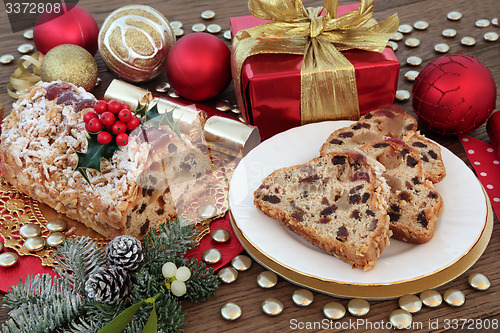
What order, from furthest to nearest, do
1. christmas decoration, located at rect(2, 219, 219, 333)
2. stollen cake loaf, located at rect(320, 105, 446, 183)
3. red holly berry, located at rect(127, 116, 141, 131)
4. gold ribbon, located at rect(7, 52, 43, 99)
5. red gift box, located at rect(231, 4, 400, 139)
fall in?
gold ribbon, located at rect(7, 52, 43, 99) → red gift box, located at rect(231, 4, 400, 139) → stollen cake loaf, located at rect(320, 105, 446, 183) → red holly berry, located at rect(127, 116, 141, 131) → christmas decoration, located at rect(2, 219, 219, 333)

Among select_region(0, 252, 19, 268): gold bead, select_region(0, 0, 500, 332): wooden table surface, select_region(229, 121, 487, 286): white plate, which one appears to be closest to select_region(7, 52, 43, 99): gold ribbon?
select_region(0, 0, 500, 332): wooden table surface

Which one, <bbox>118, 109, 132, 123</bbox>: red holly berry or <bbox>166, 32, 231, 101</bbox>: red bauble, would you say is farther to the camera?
<bbox>166, 32, 231, 101</bbox>: red bauble

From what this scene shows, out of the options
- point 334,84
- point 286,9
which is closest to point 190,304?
point 334,84

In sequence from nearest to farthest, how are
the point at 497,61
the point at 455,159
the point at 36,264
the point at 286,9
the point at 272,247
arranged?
1. the point at 272,247
2. the point at 36,264
3. the point at 455,159
4. the point at 286,9
5. the point at 497,61

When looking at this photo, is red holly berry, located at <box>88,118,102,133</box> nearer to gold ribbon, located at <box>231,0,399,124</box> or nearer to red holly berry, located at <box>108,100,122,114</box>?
red holly berry, located at <box>108,100,122,114</box>

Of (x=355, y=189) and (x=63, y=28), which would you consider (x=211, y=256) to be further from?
(x=63, y=28)

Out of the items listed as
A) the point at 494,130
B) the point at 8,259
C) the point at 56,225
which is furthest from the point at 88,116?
the point at 494,130

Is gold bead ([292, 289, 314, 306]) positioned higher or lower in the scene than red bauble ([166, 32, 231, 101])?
lower

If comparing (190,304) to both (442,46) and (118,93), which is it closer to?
(118,93)
